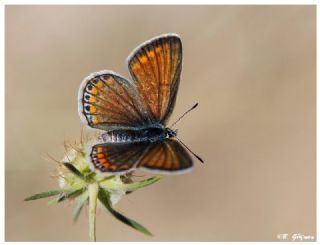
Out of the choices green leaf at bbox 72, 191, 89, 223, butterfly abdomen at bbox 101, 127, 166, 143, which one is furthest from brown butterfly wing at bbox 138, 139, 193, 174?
green leaf at bbox 72, 191, 89, 223

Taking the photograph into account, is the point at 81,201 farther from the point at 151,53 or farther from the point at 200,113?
the point at 200,113

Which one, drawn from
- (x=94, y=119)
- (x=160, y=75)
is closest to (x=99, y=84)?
(x=94, y=119)

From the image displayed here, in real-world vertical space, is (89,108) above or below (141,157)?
above

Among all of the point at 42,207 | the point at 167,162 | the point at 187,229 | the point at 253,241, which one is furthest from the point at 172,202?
the point at 167,162

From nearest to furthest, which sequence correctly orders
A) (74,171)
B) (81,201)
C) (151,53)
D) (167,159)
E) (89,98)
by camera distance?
(167,159)
(74,171)
(81,201)
(89,98)
(151,53)

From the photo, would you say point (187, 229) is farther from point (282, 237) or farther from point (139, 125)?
point (139, 125)

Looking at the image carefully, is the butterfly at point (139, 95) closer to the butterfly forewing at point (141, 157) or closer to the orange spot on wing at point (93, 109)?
the orange spot on wing at point (93, 109)

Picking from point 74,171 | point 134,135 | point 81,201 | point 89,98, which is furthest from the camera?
point 89,98

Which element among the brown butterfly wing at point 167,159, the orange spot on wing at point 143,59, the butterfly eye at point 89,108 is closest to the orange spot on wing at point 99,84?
the butterfly eye at point 89,108

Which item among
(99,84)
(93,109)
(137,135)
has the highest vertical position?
(99,84)
